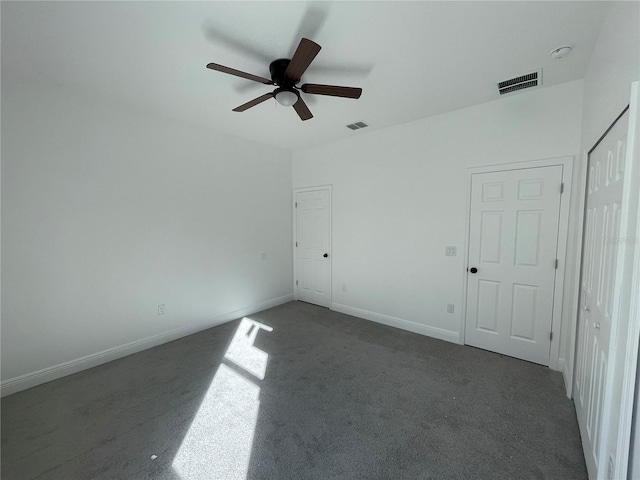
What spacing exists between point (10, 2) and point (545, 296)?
4.54 metres

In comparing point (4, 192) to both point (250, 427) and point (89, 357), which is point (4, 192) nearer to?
point (89, 357)

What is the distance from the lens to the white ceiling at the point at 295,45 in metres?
1.54

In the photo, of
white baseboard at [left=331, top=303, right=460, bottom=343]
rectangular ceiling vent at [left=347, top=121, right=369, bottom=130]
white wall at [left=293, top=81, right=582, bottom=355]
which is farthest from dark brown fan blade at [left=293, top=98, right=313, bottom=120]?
white baseboard at [left=331, top=303, right=460, bottom=343]

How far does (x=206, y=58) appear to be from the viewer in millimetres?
1986

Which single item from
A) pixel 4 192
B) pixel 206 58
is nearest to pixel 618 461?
pixel 206 58

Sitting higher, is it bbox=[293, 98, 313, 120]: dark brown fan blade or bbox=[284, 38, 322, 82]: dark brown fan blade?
bbox=[284, 38, 322, 82]: dark brown fan blade

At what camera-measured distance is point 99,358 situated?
2.65 meters

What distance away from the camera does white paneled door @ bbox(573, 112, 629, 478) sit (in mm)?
1301

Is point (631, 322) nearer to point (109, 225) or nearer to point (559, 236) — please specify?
point (559, 236)

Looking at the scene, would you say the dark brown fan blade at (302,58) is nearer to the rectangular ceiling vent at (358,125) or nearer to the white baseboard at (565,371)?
the rectangular ceiling vent at (358,125)

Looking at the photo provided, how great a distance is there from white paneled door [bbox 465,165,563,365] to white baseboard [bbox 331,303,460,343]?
0.69ft

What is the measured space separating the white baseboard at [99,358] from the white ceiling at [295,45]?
→ 2.55 meters

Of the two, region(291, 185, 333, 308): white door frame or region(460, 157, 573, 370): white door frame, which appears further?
region(291, 185, 333, 308): white door frame

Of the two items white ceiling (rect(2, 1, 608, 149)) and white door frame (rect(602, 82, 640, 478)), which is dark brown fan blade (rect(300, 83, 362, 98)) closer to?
white ceiling (rect(2, 1, 608, 149))
